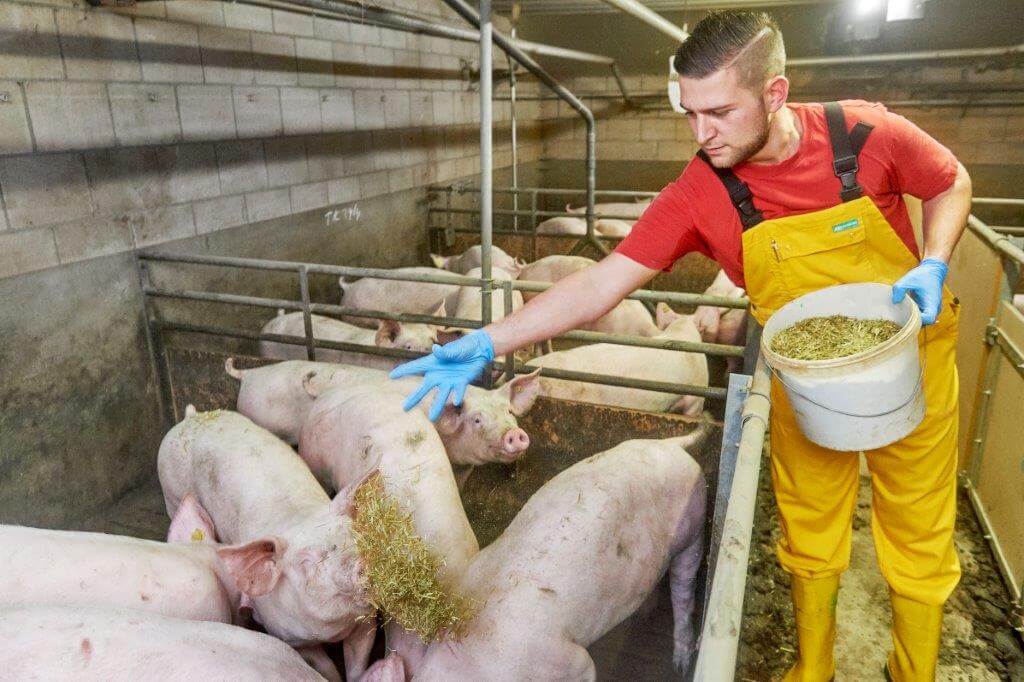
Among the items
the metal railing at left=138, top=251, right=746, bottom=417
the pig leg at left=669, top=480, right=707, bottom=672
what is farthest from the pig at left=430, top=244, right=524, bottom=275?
the pig leg at left=669, top=480, right=707, bottom=672

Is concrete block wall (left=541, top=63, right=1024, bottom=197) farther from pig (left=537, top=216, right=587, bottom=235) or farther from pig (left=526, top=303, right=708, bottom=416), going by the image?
pig (left=526, top=303, right=708, bottom=416)

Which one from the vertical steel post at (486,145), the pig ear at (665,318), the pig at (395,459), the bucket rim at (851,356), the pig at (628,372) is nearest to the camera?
the bucket rim at (851,356)

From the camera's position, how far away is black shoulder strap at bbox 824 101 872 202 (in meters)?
2.04

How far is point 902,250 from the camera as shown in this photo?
2.12 m

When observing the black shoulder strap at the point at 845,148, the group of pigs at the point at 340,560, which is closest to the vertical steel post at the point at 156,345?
the group of pigs at the point at 340,560

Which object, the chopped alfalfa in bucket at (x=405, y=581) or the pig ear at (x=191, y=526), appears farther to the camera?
the pig ear at (x=191, y=526)

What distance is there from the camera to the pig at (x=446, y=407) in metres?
3.19

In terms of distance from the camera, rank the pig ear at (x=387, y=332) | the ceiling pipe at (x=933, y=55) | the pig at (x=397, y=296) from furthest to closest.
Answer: the ceiling pipe at (x=933, y=55)
the pig at (x=397, y=296)
the pig ear at (x=387, y=332)

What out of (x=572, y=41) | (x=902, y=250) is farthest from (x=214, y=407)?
(x=572, y=41)

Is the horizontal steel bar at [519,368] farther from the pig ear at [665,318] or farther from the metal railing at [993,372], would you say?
the pig ear at [665,318]

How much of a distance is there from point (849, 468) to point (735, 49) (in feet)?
4.24

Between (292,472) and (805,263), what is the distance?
6.82 ft

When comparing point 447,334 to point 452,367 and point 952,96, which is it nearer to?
point 452,367

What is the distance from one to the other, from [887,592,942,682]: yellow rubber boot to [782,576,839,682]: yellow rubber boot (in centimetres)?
19
